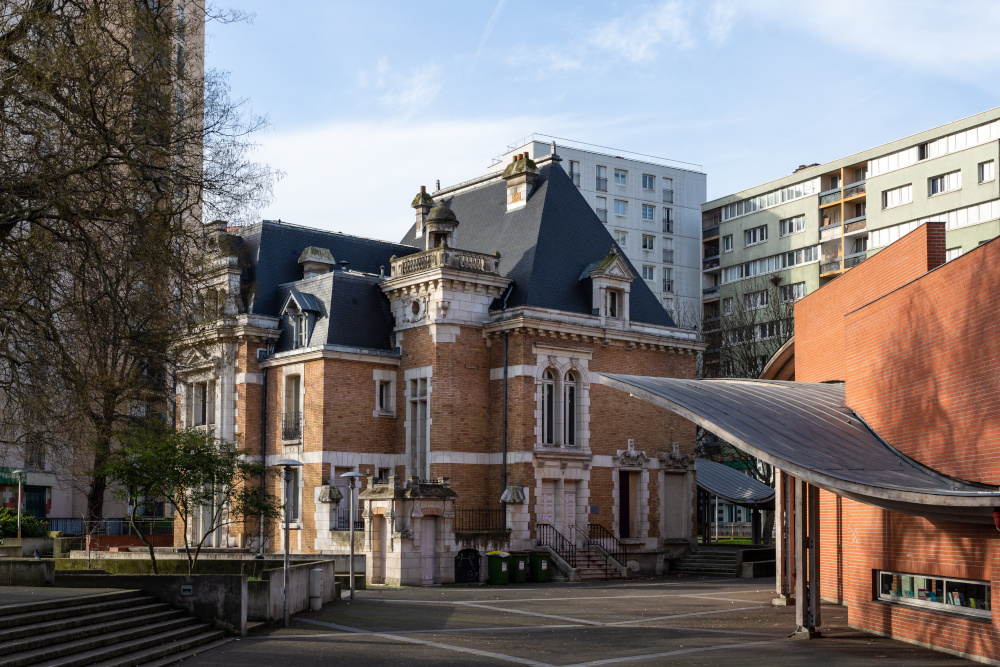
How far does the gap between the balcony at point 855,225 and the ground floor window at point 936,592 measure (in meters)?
54.6

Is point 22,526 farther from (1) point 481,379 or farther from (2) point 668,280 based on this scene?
(2) point 668,280

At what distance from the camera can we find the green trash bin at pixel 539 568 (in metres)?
37.7

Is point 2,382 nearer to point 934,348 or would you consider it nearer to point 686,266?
point 934,348

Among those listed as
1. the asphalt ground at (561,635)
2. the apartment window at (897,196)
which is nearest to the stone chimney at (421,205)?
the asphalt ground at (561,635)

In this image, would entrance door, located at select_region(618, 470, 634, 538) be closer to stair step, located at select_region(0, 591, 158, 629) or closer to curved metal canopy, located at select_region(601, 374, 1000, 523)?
curved metal canopy, located at select_region(601, 374, 1000, 523)

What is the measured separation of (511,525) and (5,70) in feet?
83.7

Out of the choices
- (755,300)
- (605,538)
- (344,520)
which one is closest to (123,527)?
(344,520)

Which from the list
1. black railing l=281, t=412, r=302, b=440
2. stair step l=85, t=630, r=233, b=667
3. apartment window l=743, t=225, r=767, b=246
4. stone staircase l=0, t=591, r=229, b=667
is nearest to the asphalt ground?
stair step l=85, t=630, r=233, b=667

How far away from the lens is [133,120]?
16.6m

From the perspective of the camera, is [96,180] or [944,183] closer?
[96,180]

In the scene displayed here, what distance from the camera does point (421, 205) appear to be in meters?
49.2

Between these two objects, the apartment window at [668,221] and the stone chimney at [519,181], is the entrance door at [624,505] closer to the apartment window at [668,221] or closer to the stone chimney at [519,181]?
the stone chimney at [519,181]

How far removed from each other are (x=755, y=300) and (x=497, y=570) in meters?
47.5

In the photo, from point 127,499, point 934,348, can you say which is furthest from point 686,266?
point 934,348
